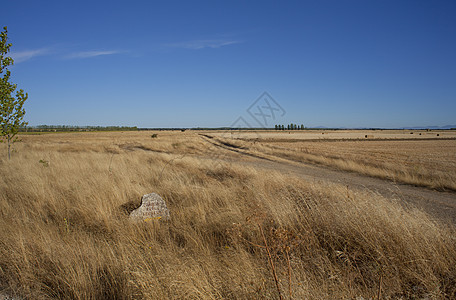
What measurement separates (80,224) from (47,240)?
1.01 meters

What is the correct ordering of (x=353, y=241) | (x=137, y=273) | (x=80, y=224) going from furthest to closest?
1. (x=80, y=224)
2. (x=353, y=241)
3. (x=137, y=273)

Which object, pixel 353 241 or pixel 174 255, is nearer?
pixel 174 255

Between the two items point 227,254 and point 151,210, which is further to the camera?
point 151,210

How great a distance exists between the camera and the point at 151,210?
5.07 m

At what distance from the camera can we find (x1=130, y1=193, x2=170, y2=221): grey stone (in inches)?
193

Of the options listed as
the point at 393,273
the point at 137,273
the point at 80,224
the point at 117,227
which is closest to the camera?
the point at 137,273

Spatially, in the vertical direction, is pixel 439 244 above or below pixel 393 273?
above

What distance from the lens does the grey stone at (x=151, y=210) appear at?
4.91m

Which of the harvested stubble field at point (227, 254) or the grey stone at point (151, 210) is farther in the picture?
the grey stone at point (151, 210)

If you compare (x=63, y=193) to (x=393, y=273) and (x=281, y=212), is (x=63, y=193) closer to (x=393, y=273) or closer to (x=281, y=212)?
(x=281, y=212)

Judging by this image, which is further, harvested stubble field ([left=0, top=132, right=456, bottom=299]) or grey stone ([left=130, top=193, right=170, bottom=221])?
grey stone ([left=130, top=193, right=170, bottom=221])

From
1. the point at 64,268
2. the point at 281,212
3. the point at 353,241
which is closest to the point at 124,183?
the point at 64,268

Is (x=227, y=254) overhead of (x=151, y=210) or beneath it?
beneath

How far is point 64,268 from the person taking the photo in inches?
121
